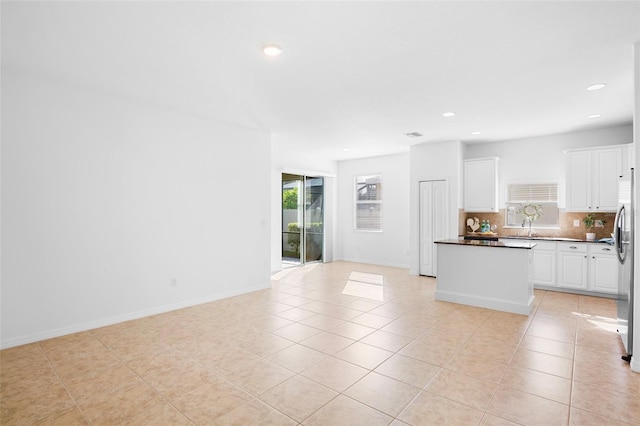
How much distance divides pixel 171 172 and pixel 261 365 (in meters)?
2.92

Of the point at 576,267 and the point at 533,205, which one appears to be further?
the point at 533,205

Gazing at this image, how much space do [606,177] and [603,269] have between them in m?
1.44

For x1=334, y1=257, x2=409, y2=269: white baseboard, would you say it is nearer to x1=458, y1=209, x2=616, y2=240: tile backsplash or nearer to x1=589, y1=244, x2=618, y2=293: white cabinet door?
x1=458, y1=209, x2=616, y2=240: tile backsplash

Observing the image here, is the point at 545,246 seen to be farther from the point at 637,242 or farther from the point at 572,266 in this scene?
the point at 637,242

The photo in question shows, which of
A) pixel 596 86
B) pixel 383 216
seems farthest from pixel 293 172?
pixel 596 86

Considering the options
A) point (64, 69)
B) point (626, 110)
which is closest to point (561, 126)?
point (626, 110)

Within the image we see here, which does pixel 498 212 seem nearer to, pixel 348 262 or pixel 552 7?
pixel 348 262

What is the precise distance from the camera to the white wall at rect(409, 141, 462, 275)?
664 centimetres

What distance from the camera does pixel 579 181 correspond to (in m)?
5.57

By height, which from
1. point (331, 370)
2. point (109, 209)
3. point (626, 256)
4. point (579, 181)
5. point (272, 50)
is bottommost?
point (331, 370)

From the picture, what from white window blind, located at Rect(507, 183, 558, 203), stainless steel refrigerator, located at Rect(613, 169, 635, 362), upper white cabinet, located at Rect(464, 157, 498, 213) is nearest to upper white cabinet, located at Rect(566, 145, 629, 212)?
white window blind, located at Rect(507, 183, 558, 203)

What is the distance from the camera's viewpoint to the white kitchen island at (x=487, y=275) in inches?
175

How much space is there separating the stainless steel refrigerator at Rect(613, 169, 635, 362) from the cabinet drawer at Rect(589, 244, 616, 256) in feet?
6.33

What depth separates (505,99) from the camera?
4.25m
